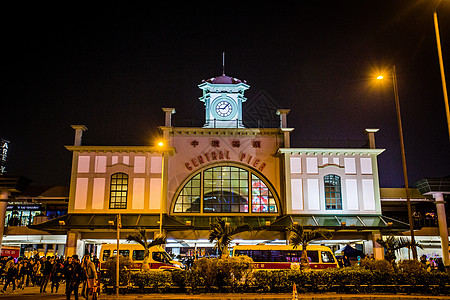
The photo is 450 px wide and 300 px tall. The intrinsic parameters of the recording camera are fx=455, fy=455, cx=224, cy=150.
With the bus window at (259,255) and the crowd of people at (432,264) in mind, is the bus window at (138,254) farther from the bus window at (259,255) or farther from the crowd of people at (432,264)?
the crowd of people at (432,264)

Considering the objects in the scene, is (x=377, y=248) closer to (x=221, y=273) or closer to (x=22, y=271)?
(x=221, y=273)

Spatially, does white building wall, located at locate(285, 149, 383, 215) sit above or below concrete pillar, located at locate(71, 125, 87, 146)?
below

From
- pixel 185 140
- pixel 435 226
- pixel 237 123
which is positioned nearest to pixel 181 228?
pixel 185 140

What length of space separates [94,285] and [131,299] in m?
1.87

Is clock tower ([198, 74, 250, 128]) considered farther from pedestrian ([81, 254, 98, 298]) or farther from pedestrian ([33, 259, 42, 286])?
pedestrian ([81, 254, 98, 298])

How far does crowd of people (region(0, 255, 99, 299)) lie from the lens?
16.1 m

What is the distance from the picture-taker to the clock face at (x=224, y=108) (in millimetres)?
38562

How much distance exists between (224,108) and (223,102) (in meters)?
0.54

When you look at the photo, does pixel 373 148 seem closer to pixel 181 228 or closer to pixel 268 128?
pixel 268 128

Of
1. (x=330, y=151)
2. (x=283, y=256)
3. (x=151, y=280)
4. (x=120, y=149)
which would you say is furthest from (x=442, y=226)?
(x=120, y=149)

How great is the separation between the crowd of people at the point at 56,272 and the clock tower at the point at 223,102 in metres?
18.2

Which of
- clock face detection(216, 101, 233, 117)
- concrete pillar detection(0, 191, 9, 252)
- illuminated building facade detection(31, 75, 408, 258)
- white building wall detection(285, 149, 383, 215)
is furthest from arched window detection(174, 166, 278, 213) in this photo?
concrete pillar detection(0, 191, 9, 252)

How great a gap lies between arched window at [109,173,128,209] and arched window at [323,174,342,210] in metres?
15.2

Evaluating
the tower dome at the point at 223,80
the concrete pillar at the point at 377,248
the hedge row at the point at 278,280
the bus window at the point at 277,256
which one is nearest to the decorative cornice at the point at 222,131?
the tower dome at the point at 223,80
